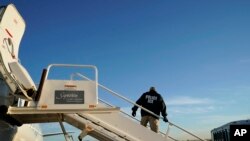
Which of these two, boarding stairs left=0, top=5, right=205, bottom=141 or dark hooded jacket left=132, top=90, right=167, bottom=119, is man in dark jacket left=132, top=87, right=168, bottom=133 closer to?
dark hooded jacket left=132, top=90, right=167, bottom=119

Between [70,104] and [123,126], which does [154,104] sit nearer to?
[123,126]

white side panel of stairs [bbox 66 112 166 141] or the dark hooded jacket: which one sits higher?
the dark hooded jacket

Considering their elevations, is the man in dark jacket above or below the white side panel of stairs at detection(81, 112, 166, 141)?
above

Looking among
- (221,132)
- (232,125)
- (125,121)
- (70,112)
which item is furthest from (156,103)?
(221,132)

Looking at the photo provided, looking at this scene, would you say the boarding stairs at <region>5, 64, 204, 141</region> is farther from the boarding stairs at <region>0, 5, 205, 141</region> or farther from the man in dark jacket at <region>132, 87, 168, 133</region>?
the man in dark jacket at <region>132, 87, 168, 133</region>

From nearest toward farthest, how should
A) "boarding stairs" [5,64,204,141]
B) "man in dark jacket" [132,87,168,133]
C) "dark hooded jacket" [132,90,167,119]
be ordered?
"boarding stairs" [5,64,204,141], "man in dark jacket" [132,87,168,133], "dark hooded jacket" [132,90,167,119]

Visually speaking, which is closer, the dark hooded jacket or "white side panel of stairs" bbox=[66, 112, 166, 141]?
"white side panel of stairs" bbox=[66, 112, 166, 141]

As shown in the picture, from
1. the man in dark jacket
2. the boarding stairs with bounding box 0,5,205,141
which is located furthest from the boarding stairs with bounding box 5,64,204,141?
the man in dark jacket

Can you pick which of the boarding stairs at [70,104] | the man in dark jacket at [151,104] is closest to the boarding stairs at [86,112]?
the boarding stairs at [70,104]

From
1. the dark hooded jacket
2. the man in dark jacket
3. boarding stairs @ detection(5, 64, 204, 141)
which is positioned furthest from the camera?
the dark hooded jacket

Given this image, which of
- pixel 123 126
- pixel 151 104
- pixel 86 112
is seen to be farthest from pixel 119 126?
pixel 151 104

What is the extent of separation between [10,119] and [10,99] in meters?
0.57

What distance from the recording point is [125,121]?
9523 millimetres

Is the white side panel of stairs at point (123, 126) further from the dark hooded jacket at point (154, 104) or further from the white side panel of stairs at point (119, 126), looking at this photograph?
the dark hooded jacket at point (154, 104)
